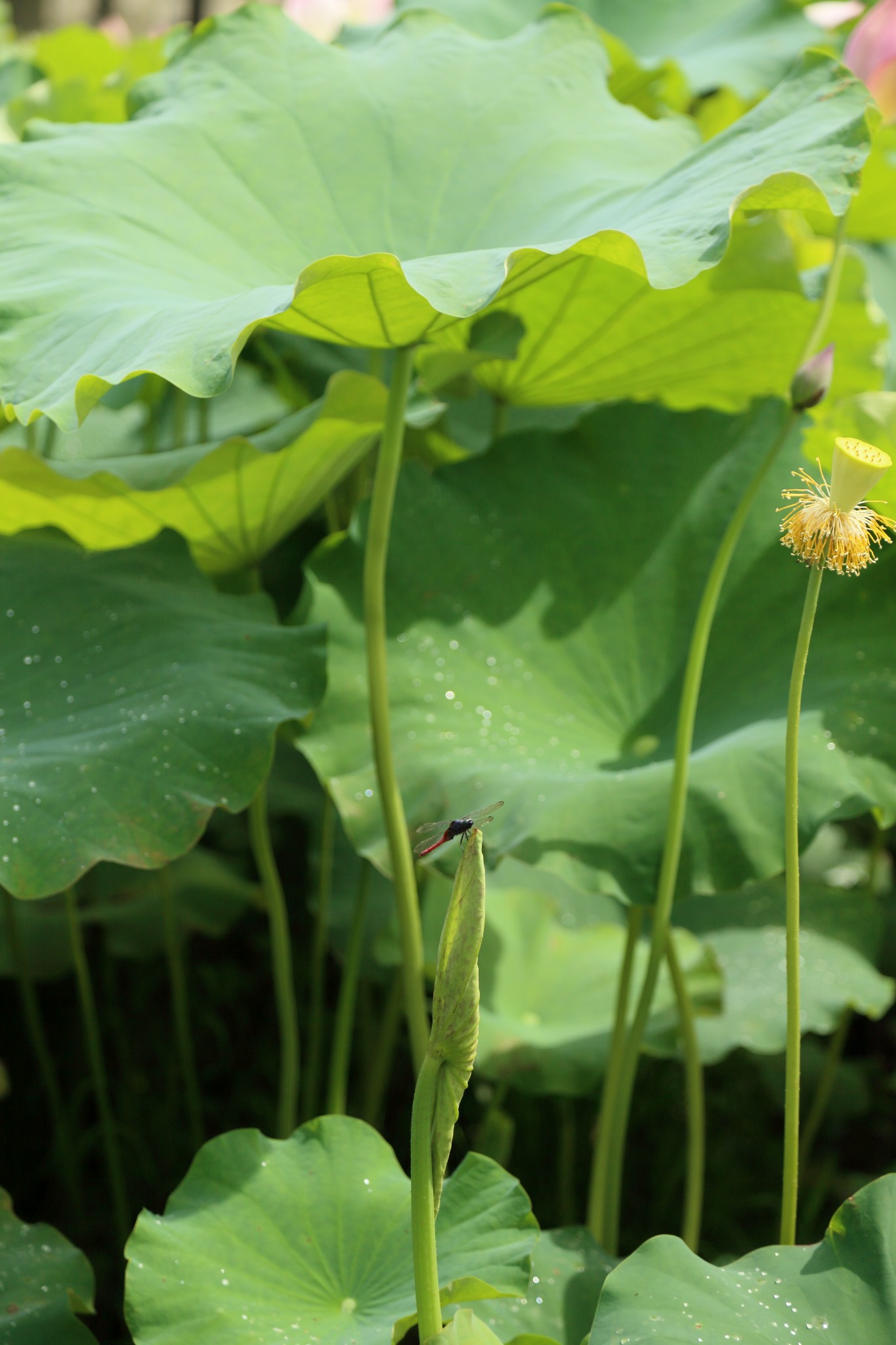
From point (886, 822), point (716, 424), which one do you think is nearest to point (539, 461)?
point (716, 424)

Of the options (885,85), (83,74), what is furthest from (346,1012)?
(83,74)

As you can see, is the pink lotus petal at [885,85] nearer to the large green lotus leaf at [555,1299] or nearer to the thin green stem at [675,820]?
the thin green stem at [675,820]

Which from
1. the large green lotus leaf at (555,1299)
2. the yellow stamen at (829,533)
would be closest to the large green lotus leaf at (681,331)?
the yellow stamen at (829,533)

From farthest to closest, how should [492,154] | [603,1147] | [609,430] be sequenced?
[609,430] → [492,154] → [603,1147]

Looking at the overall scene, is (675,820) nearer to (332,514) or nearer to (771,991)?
(771,991)

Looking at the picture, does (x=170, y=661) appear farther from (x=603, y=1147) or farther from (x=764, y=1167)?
(x=764, y=1167)
